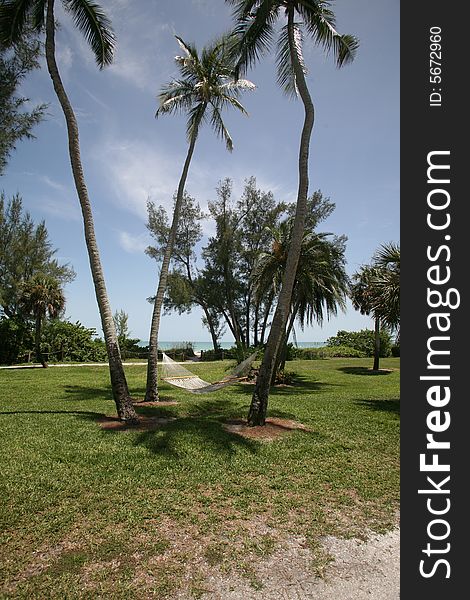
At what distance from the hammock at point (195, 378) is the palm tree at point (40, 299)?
36.4 feet

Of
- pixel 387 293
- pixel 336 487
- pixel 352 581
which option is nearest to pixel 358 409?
pixel 387 293

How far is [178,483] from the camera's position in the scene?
15.0 feet

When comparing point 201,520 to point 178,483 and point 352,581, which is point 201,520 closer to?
point 178,483

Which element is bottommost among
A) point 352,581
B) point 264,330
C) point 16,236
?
point 352,581

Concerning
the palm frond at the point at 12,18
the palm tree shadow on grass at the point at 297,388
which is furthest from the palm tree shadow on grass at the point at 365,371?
the palm frond at the point at 12,18

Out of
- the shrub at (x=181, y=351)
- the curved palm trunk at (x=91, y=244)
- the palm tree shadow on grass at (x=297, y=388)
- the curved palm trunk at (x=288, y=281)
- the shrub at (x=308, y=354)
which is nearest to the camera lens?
the curved palm trunk at (x=288, y=281)

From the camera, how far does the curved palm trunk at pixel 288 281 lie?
7.24 meters

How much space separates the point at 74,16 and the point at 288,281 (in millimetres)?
7577

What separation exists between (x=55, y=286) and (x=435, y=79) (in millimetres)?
20450

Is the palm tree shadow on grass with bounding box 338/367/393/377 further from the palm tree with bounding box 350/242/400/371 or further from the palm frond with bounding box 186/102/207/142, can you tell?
the palm frond with bounding box 186/102/207/142

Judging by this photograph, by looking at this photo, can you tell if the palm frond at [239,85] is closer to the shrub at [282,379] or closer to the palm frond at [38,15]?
the palm frond at [38,15]

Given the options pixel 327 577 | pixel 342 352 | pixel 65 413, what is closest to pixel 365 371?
pixel 342 352

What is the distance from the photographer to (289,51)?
8023mm

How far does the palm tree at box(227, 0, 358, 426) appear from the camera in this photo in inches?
285
